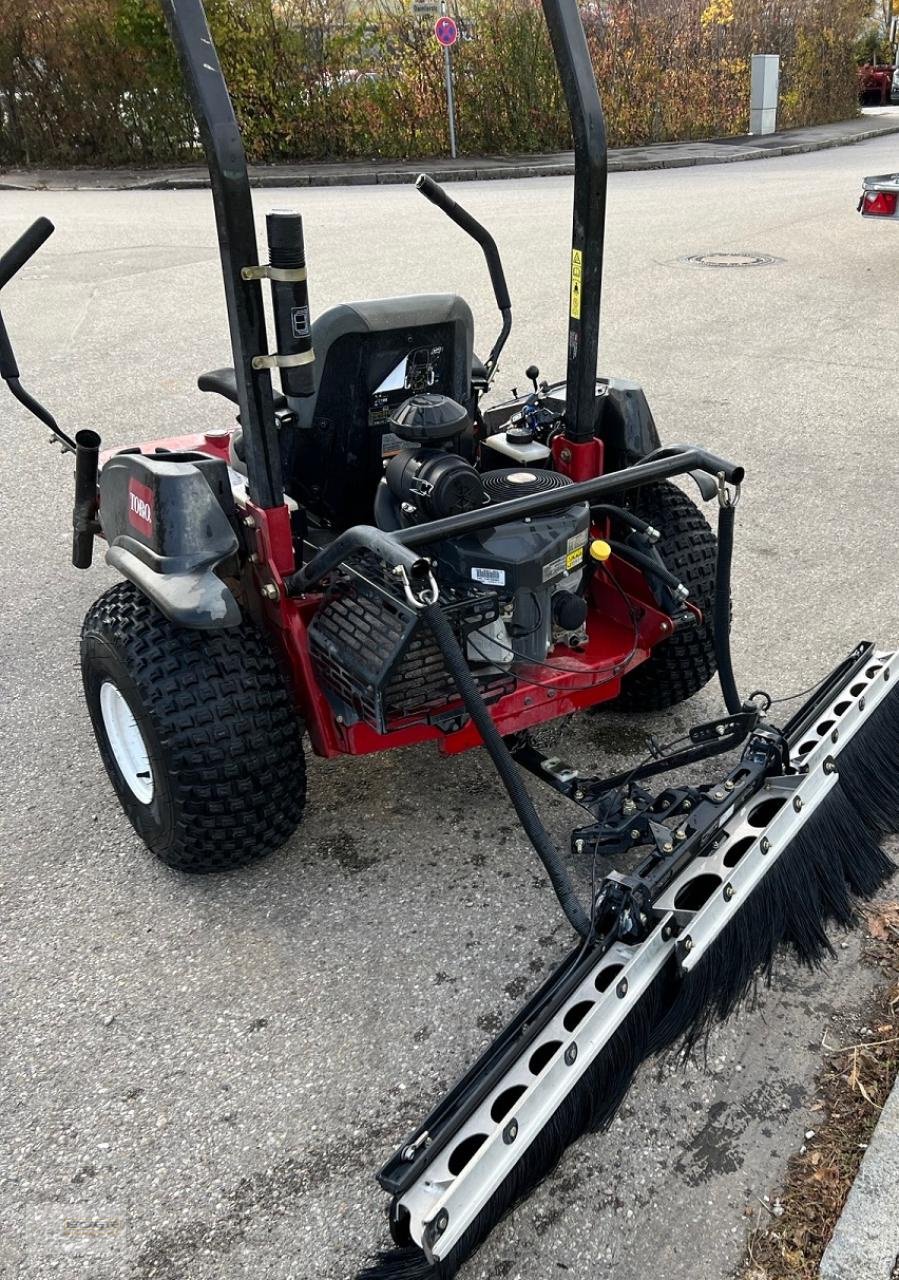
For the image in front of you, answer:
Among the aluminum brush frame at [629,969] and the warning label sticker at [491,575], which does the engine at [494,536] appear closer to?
Result: the warning label sticker at [491,575]

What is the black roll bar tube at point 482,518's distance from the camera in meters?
2.11

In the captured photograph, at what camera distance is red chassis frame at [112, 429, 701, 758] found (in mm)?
2514

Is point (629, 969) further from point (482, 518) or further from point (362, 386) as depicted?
point (362, 386)

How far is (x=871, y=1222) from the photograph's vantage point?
186cm

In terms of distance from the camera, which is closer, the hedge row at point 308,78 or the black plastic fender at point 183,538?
the black plastic fender at point 183,538

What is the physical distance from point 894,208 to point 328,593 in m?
6.97

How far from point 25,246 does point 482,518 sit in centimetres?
155

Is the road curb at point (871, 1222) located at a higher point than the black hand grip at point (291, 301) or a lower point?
lower

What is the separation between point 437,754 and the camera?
10.4ft

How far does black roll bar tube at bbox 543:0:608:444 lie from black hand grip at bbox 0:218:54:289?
1290mm

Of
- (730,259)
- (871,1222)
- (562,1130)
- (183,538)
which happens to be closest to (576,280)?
(183,538)

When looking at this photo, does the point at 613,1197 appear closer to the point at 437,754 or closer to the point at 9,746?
the point at 437,754

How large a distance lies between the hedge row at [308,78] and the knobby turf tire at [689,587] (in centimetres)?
Answer: 1536

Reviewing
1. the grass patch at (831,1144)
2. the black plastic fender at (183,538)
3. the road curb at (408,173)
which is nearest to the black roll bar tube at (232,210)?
the black plastic fender at (183,538)
